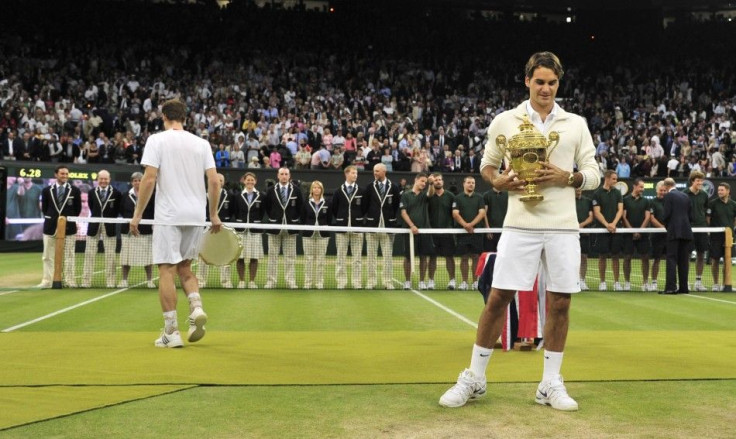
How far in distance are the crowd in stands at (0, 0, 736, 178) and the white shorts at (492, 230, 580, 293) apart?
80.2ft

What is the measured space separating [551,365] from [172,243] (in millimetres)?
4242

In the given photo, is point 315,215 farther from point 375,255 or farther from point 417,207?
point 417,207

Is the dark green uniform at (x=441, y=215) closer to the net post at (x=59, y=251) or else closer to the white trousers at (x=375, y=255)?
the white trousers at (x=375, y=255)

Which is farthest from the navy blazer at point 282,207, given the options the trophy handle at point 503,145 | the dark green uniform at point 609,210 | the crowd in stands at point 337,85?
the crowd in stands at point 337,85

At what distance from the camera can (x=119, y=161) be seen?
29.8 meters

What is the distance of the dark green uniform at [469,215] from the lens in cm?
1750

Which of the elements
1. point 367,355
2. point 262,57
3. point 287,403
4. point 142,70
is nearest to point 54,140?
point 142,70

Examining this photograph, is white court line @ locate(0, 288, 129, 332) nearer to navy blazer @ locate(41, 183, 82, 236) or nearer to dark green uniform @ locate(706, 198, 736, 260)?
navy blazer @ locate(41, 183, 82, 236)

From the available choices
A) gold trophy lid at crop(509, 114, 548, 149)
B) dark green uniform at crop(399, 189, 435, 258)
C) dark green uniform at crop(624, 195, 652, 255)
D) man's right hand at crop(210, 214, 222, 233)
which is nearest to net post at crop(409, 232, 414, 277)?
dark green uniform at crop(399, 189, 435, 258)

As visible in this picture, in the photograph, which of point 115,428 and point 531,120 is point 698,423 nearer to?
point 531,120

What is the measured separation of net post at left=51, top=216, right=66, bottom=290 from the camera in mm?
15602

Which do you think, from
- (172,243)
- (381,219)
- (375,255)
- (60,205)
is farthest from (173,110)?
Answer: (381,219)

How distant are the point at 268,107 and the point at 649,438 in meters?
32.3

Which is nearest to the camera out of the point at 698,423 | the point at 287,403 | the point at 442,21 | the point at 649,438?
the point at 649,438
